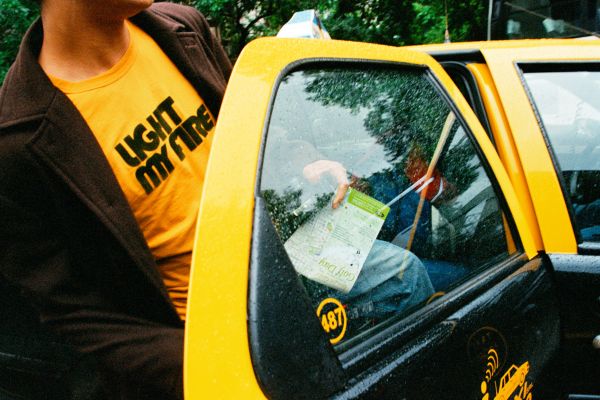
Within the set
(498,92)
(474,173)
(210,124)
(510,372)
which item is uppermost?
(210,124)

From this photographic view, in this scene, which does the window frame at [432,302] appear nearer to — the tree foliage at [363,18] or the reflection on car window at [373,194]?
the reflection on car window at [373,194]

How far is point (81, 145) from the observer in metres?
1.21

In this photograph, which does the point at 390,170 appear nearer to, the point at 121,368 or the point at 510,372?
the point at 510,372

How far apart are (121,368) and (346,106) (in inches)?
31.3

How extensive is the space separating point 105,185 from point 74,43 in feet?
1.55

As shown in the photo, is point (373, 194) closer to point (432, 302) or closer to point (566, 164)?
point (432, 302)

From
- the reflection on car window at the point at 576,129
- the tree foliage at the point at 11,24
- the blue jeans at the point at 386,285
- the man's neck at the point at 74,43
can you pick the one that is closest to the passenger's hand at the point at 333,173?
the blue jeans at the point at 386,285

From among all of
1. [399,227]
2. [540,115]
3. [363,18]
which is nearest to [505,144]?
[540,115]

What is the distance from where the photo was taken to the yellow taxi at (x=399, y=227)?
802 millimetres

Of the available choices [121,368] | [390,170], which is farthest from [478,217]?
[121,368]

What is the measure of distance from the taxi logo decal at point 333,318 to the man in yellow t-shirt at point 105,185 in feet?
1.17

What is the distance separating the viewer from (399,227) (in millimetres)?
1291

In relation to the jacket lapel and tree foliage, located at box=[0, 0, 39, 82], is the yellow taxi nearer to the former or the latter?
the jacket lapel

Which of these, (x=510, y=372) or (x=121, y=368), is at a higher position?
(x=121, y=368)
